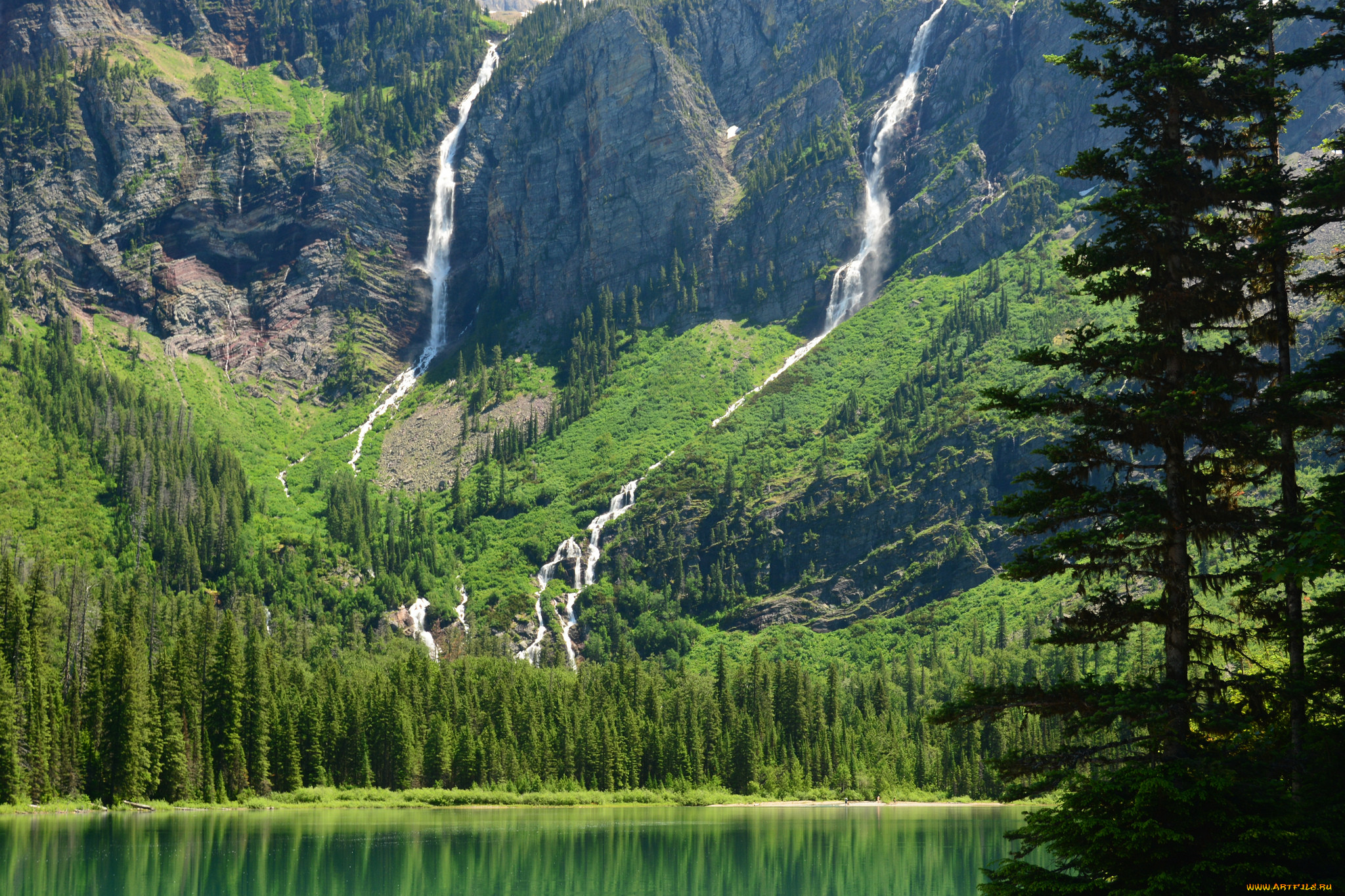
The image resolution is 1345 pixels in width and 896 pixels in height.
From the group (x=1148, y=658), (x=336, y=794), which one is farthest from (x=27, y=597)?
(x=1148, y=658)

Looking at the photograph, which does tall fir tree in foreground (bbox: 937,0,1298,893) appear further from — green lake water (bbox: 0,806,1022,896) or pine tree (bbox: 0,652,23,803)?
pine tree (bbox: 0,652,23,803)

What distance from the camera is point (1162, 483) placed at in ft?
90.4


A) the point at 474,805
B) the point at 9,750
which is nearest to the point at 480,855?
the point at 9,750

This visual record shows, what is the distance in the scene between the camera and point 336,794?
125250 mm

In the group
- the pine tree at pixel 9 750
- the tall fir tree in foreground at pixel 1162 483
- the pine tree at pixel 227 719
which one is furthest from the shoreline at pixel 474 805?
the tall fir tree in foreground at pixel 1162 483

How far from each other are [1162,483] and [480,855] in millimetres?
57177

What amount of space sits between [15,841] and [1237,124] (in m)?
73.7

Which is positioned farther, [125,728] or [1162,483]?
[125,728]

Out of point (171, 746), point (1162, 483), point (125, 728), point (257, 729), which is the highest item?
point (1162, 483)

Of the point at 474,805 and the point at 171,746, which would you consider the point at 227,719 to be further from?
the point at 474,805

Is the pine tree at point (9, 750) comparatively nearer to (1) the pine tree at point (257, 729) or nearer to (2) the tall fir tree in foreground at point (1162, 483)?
(1) the pine tree at point (257, 729)

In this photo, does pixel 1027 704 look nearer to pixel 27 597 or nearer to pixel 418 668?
pixel 27 597

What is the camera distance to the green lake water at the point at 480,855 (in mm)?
60094

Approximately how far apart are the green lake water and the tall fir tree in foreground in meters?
37.5
